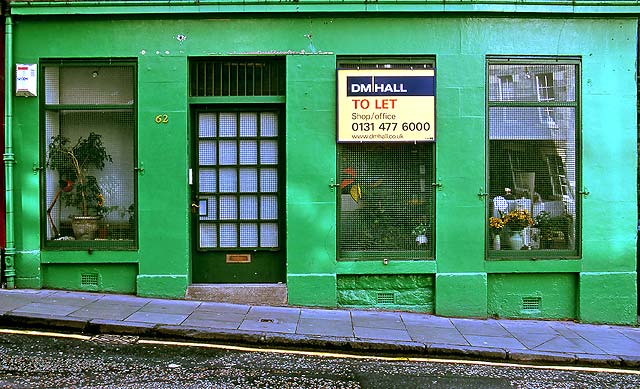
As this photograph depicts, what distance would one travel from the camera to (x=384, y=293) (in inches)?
370

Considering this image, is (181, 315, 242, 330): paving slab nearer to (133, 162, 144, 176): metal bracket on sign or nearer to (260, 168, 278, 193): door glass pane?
(260, 168, 278, 193): door glass pane

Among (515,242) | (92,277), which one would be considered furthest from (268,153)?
(515,242)

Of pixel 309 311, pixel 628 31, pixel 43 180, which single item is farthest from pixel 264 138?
pixel 628 31

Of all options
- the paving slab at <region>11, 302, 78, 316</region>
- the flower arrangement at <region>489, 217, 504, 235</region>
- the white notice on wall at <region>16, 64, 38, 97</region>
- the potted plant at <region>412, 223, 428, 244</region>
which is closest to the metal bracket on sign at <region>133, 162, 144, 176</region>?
the white notice on wall at <region>16, 64, 38, 97</region>

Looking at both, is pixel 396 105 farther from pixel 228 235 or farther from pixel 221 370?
pixel 221 370

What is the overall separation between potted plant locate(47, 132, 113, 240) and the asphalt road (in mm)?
2509

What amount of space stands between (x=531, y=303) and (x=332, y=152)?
12.7ft

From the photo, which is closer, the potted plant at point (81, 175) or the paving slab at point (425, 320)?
the paving slab at point (425, 320)

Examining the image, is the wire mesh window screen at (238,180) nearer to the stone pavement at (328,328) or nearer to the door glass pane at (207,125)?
the door glass pane at (207,125)

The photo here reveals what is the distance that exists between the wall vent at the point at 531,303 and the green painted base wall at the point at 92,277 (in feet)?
19.6

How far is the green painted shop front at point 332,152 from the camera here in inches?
364

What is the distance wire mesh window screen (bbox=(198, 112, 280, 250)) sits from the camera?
9.59 m

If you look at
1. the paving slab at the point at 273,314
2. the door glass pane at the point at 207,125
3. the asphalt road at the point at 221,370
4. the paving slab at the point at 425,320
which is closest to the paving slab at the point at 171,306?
the paving slab at the point at 273,314

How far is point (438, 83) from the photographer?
367 inches
